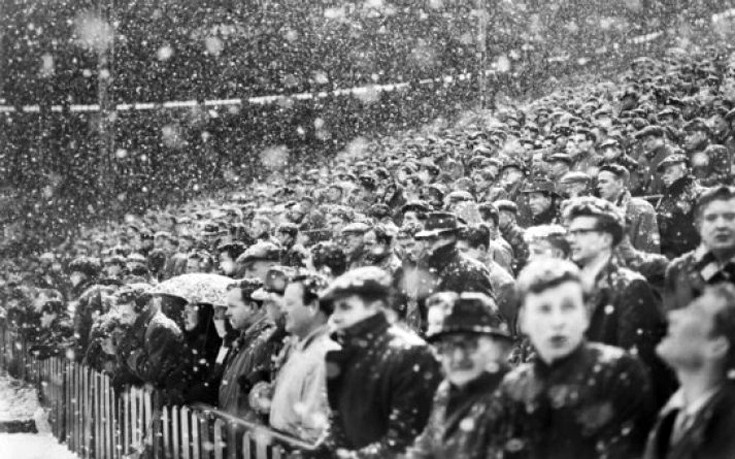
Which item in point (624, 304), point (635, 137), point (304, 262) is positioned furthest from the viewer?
point (635, 137)

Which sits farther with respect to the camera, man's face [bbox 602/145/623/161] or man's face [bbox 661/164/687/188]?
man's face [bbox 602/145/623/161]

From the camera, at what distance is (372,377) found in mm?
3830

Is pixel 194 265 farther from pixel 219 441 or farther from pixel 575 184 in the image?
pixel 219 441

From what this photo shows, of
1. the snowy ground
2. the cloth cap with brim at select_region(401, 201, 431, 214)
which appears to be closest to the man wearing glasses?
the cloth cap with brim at select_region(401, 201, 431, 214)

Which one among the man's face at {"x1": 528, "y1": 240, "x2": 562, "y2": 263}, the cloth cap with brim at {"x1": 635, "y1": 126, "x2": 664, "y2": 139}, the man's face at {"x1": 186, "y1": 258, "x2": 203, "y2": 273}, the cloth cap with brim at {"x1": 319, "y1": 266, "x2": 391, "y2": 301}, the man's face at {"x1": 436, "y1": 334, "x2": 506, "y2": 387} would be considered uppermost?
the cloth cap with brim at {"x1": 635, "y1": 126, "x2": 664, "y2": 139}

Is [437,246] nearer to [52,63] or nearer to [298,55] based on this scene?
[52,63]

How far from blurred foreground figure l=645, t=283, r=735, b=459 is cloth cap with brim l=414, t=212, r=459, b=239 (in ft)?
9.93

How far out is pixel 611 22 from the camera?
32719 millimetres

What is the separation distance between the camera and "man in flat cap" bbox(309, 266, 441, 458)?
12.3 feet

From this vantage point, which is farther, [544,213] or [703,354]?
[544,213]

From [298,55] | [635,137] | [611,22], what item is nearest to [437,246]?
[635,137]

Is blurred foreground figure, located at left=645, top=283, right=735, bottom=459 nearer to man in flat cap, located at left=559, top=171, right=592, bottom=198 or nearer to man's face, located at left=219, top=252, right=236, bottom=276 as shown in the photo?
man in flat cap, located at left=559, top=171, right=592, bottom=198

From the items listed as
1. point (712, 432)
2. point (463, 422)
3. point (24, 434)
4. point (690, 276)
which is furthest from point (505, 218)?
point (24, 434)

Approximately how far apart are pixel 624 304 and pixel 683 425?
4.53 ft
